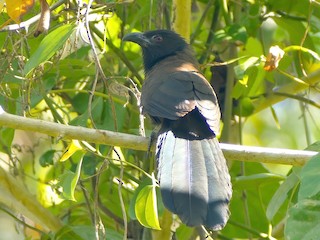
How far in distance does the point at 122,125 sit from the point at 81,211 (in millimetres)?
565

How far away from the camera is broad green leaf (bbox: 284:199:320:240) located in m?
Result: 2.16

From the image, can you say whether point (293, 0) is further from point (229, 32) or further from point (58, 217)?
point (58, 217)

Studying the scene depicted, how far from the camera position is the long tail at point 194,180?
2.33 m

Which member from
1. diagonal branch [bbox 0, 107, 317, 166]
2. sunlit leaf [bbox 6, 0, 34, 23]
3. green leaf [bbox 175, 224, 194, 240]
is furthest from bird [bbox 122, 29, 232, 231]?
sunlit leaf [bbox 6, 0, 34, 23]

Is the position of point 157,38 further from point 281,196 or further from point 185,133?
point 281,196

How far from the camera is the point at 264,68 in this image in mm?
2877

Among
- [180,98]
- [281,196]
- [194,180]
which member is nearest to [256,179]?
[281,196]

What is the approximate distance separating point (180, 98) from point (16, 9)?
2.57ft

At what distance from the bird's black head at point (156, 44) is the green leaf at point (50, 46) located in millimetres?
909

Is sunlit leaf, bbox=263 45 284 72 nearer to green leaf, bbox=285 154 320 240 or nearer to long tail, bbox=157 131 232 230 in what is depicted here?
long tail, bbox=157 131 232 230

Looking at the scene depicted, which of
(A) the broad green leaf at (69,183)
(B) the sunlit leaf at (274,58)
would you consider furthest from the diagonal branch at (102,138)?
(B) the sunlit leaf at (274,58)

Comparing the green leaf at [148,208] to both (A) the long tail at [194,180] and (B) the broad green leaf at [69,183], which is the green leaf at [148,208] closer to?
(A) the long tail at [194,180]

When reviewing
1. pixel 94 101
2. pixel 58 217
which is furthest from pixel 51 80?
pixel 58 217

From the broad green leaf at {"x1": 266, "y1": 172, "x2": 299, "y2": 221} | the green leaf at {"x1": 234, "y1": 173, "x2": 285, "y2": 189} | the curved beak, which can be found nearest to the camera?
the broad green leaf at {"x1": 266, "y1": 172, "x2": 299, "y2": 221}
